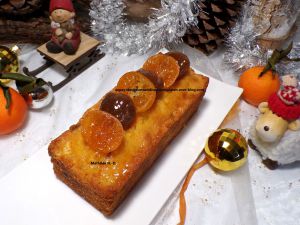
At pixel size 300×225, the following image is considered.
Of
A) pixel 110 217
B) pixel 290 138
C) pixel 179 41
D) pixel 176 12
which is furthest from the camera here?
pixel 179 41

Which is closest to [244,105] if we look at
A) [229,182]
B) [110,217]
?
[229,182]

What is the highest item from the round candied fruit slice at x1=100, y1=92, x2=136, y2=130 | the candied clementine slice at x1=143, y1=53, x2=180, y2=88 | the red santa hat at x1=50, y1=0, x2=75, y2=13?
the red santa hat at x1=50, y1=0, x2=75, y2=13

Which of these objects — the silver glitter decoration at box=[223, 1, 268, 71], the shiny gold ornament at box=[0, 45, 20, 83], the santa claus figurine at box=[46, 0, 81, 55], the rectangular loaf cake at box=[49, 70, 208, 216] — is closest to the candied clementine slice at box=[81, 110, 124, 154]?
the rectangular loaf cake at box=[49, 70, 208, 216]

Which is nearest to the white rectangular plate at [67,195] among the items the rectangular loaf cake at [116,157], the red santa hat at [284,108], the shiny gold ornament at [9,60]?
the rectangular loaf cake at [116,157]

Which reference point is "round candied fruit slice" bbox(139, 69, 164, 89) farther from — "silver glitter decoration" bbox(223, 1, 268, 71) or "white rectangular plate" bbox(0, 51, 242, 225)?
"silver glitter decoration" bbox(223, 1, 268, 71)

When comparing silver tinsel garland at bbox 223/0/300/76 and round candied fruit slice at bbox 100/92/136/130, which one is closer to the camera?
round candied fruit slice at bbox 100/92/136/130

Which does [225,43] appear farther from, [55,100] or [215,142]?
[55,100]

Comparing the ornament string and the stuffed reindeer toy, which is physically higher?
the stuffed reindeer toy

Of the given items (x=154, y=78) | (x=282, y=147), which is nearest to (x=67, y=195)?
(x=154, y=78)
